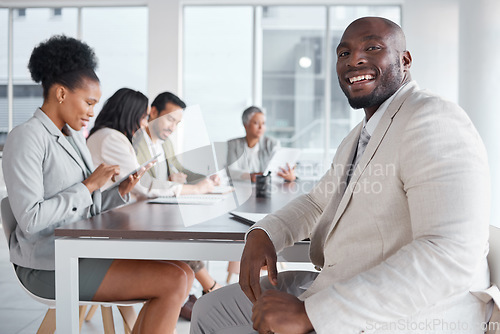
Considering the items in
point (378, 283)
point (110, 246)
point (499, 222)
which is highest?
point (378, 283)

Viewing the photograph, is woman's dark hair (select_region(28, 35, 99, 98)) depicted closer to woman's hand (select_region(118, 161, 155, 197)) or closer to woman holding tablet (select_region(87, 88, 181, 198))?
woman's hand (select_region(118, 161, 155, 197))

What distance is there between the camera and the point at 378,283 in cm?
93

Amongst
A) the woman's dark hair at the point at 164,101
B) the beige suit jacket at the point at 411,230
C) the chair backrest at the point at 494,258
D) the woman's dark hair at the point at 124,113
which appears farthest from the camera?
the woman's dark hair at the point at 164,101

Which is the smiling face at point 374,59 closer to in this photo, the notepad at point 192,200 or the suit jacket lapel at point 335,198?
the suit jacket lapel at point 335,198

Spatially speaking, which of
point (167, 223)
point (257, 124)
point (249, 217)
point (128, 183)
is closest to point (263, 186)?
point (128, 183)

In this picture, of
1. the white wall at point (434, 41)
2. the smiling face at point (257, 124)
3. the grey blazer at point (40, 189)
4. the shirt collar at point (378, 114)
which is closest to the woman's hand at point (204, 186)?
the grey blazer at point (40, 189)

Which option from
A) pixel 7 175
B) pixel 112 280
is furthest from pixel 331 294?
pixel 7 175

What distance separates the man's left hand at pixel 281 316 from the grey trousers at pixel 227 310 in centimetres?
41

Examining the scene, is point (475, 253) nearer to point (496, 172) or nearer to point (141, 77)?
point (496, 172)

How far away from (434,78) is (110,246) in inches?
212

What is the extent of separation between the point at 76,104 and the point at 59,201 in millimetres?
391

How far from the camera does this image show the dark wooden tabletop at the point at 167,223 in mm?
1578

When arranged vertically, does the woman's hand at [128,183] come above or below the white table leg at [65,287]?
above

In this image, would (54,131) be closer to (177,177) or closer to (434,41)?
(177,177)
